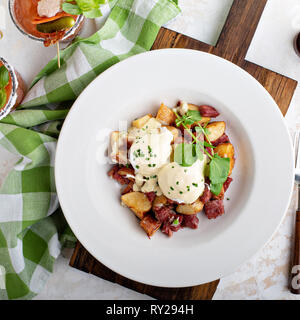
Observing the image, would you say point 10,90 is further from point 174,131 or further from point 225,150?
point 225,150

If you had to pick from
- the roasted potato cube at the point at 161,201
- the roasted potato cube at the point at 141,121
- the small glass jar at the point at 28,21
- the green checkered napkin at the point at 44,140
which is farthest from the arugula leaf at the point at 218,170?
the small glass jar at the point at 28,21

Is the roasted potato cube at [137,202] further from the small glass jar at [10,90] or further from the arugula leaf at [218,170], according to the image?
the small glass jar at [10,90]

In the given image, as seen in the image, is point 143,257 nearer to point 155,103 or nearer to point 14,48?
point 155,103

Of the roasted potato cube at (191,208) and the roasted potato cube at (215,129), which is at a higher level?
the roasted potato cube at (215,129)

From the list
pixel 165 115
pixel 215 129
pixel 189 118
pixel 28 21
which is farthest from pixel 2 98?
pixel 215 129

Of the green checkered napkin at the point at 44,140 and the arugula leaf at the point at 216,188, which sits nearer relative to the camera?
the arugula leaf at the point at 216,188

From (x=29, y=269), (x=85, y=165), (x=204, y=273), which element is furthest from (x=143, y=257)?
(x=29, y=269)
